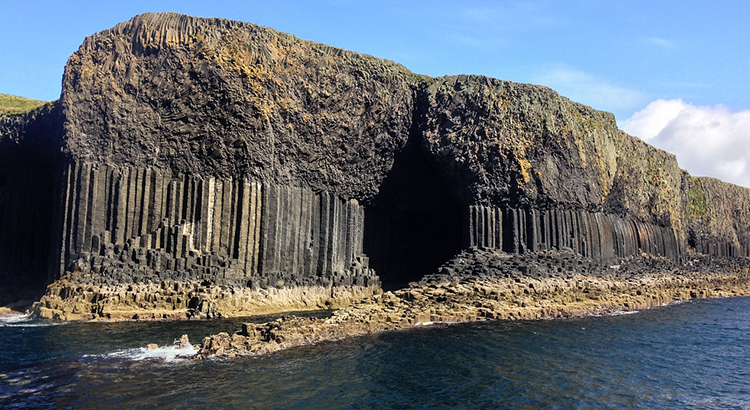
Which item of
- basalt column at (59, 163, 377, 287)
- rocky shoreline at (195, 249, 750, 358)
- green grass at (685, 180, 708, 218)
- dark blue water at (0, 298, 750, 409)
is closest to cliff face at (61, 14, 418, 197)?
basalt column at (59, 163, 377, 287)

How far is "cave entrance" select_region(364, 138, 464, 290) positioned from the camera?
129 feet

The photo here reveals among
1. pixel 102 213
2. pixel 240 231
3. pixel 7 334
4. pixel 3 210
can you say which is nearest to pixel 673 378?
pixel 240 231

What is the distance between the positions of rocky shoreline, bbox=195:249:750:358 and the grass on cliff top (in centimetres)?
2271

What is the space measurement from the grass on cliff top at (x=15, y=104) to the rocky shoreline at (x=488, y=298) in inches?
894

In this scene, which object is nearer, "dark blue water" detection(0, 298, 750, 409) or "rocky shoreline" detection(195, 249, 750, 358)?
"dark blue water" detection(0, 298, 750, 409)

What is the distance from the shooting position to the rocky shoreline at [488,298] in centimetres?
2166

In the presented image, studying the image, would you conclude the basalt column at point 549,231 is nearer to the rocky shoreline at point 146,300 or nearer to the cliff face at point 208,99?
the cliff face at point 208,99

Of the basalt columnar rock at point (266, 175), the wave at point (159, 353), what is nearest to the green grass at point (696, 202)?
the basalt columnar rock at point (266, 175)

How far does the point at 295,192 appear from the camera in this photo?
34.6 meters

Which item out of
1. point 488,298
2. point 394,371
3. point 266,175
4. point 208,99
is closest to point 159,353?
point 394,371

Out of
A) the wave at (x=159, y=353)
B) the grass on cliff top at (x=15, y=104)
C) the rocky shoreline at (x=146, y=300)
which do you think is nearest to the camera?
the wave at (x=159, y=353)

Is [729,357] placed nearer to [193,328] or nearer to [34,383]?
[193,328]

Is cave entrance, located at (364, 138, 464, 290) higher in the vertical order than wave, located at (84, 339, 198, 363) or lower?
higher

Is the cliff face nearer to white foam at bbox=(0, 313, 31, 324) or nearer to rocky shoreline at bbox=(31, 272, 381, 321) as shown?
rocky shoreline at bbox=(31, 272, 381, 321)
